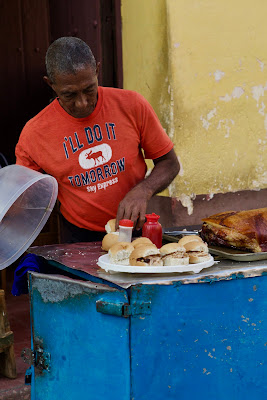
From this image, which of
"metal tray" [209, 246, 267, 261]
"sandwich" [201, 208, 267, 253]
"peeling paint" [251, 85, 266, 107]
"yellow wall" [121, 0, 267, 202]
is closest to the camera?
"metal tray" [209, 246, 267, 261]

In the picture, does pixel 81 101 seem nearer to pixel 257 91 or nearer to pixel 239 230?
pixel 239 230

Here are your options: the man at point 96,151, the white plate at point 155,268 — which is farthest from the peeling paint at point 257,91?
the white plate at point 155,268

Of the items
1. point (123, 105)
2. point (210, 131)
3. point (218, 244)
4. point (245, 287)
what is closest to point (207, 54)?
point (210, 131)

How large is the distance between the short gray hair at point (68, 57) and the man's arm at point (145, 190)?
645 mm

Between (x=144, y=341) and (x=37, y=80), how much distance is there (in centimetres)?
421

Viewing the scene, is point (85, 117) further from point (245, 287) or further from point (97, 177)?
point (245, 287)

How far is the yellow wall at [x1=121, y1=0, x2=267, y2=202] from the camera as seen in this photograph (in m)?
4.40

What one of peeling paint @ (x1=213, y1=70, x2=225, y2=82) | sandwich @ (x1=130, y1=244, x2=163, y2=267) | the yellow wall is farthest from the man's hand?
peeling paint @ (x1=213, y1=70, x2=225, y2=82)

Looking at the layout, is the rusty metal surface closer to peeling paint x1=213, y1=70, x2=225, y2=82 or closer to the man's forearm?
the man's forearm

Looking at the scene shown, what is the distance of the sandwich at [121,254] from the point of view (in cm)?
226

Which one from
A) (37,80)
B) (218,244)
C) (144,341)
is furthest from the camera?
(37,80)

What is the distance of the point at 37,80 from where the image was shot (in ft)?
19.0

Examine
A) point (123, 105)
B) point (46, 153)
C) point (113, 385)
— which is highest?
point (123, 105)

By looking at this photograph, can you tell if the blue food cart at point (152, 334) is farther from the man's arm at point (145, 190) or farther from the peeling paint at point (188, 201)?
the peeling paint at point (188, 201)
